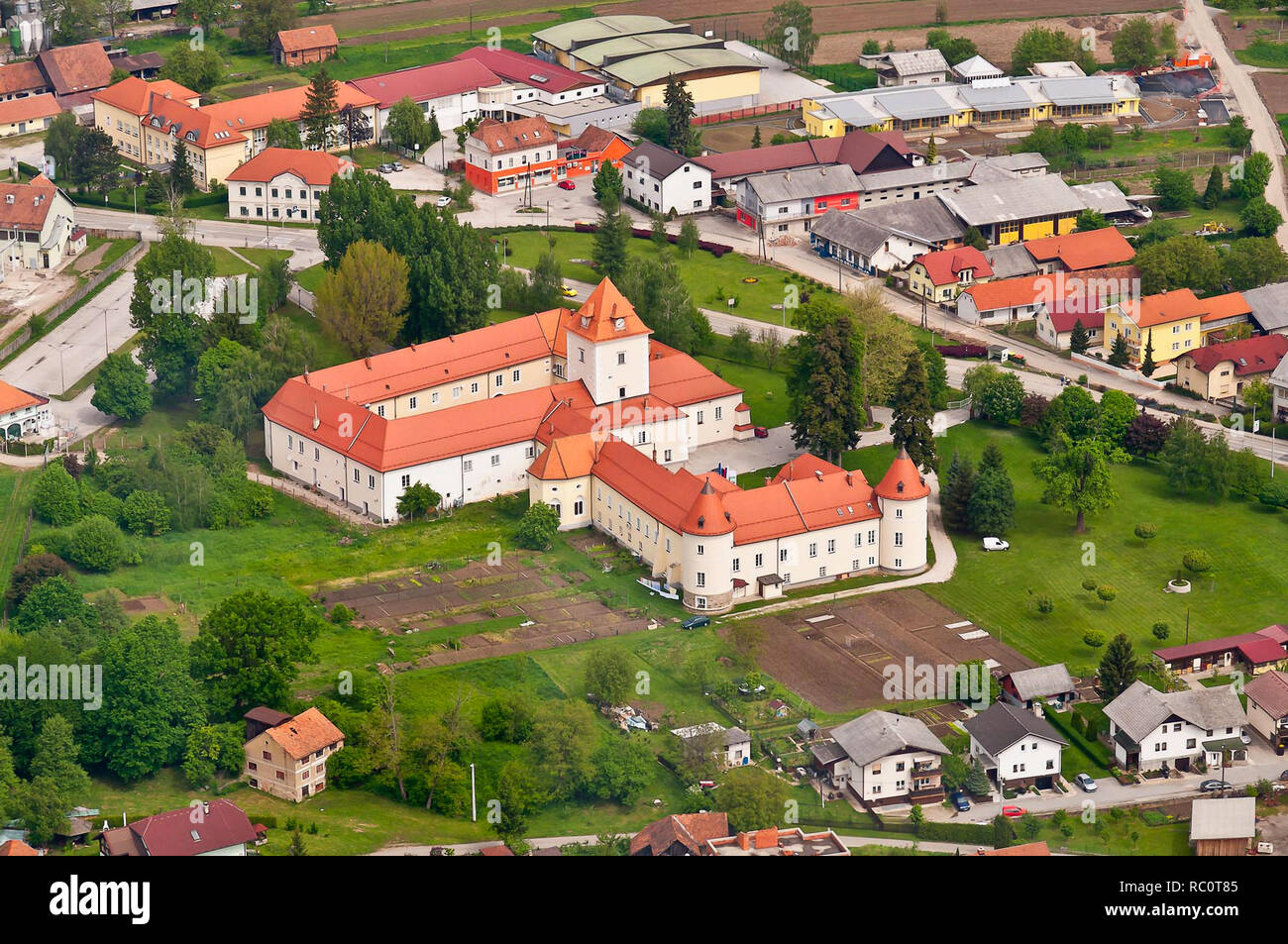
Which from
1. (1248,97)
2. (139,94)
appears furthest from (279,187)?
(1248,97)

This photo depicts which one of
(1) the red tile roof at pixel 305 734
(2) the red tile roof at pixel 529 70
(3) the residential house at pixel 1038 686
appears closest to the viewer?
(1) the red tile roof at pixel 305 734

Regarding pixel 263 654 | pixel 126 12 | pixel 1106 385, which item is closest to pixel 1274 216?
pixel 1106 385

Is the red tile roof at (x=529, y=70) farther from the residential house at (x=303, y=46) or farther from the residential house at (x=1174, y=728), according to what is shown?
the residential house at (x=1174, y=728)

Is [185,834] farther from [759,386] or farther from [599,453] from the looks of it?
[759,386]

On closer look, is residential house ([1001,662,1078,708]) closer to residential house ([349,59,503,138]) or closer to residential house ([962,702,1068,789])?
residential house ([962,702,1068,789])

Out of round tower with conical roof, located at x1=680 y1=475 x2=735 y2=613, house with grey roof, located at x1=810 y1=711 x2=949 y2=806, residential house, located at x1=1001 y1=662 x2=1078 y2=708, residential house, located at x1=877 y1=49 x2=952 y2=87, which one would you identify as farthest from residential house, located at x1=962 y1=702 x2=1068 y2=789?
residential house, located at x1=877 y1=49 x2=952 y2=87

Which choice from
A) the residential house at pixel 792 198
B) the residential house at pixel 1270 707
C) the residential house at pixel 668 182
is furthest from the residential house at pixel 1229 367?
the residential house at pixel 668 182
